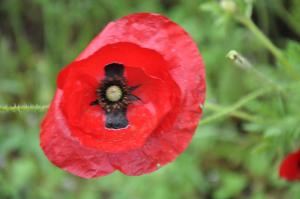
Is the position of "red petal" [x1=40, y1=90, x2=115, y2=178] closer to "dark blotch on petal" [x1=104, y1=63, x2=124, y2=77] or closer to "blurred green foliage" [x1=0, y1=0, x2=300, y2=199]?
"dark blotch on petal" [x1=104, y1=63, x2=124, y2=77]

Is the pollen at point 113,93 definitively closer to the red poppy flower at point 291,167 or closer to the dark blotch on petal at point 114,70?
the dark blotch on petal at point 114,70

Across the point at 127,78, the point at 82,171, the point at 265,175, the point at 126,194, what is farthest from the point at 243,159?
the point at 82,171

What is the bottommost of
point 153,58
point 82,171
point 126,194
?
point 126,194

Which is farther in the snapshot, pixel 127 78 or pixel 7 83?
pixel 7 83

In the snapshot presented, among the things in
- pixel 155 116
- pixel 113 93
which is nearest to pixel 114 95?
pixel 113 93

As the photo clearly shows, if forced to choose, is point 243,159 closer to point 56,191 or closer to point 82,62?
point 56,191

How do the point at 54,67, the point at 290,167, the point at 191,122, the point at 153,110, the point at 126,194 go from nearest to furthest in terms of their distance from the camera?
1. the point at 191,122
2. the point at 153,110
3. the point at 290,167
4. the point at 126,194
5. the point at 54,67

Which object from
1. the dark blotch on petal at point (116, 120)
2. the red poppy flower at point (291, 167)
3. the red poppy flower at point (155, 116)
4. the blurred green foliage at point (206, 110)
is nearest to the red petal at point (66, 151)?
the red poppy flower at point (155, 116)

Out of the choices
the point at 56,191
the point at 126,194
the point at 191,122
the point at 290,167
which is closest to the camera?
the point at 191,122

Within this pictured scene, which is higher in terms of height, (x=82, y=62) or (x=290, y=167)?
(x=82, y=62)
